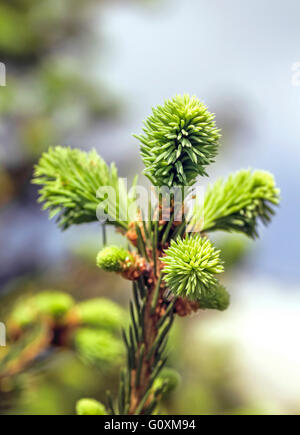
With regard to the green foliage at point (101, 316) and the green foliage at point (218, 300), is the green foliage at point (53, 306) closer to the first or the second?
the green foliage at point (101, 316)

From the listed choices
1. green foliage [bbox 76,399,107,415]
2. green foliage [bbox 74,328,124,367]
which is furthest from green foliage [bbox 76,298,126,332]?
green foliage [bbox 76,399,107,415]

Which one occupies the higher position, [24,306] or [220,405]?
[24,306]

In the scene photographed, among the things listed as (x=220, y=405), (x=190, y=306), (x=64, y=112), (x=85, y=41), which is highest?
(x=85, y=41)

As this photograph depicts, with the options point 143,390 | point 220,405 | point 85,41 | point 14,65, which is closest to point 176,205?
point 143,390

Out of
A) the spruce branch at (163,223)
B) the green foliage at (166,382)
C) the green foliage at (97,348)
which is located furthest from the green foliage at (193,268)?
the green foliage at (97,348)

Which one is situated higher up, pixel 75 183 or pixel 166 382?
pixel 75 183

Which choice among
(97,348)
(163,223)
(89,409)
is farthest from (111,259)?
(97,348)

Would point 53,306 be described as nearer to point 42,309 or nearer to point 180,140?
point 42,309
